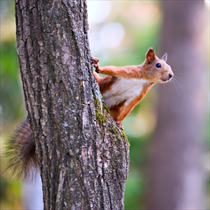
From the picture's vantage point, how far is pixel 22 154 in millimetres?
2037

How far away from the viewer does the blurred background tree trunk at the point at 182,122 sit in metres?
4.94

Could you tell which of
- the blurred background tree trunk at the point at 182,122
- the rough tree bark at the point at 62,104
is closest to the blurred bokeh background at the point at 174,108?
the blurred background tree trunk at the point at 182,122

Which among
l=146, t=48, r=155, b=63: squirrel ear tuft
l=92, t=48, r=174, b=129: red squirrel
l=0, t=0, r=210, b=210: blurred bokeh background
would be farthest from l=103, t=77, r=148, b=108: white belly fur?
l=0, t=0, r=210, b=210: blurred bokeh background

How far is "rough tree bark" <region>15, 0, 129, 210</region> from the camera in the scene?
1518 millimetres

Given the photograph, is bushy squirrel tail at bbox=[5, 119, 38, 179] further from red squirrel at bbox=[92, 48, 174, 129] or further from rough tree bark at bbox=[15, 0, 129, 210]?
red squirrel at bbox=[92, 48, 174, 129]

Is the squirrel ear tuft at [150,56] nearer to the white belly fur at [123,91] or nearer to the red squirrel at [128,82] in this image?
the red squirrel at [128,82]

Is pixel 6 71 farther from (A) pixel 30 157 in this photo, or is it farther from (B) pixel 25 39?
(B) pixel 25 39

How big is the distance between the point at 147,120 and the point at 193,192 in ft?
12.5

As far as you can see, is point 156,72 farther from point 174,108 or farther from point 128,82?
point 174,108

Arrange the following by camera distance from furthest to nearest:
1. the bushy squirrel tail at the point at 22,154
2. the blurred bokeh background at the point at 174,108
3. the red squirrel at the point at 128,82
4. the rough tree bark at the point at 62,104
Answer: the blurred bokeh background at the point at 174,108, the red squirrel at the point at 128,82, the bushy squirrel tail at the point at 22,154, the rough tree bark at the point at 62,104

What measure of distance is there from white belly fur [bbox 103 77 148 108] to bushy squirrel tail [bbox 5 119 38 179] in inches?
28.4

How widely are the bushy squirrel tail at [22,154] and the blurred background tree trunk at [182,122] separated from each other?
344cm

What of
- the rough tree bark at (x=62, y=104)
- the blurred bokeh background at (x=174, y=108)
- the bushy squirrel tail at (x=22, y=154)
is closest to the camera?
the rough tree bark at (x=62, y=104)

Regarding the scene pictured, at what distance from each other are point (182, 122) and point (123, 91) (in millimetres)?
2917
